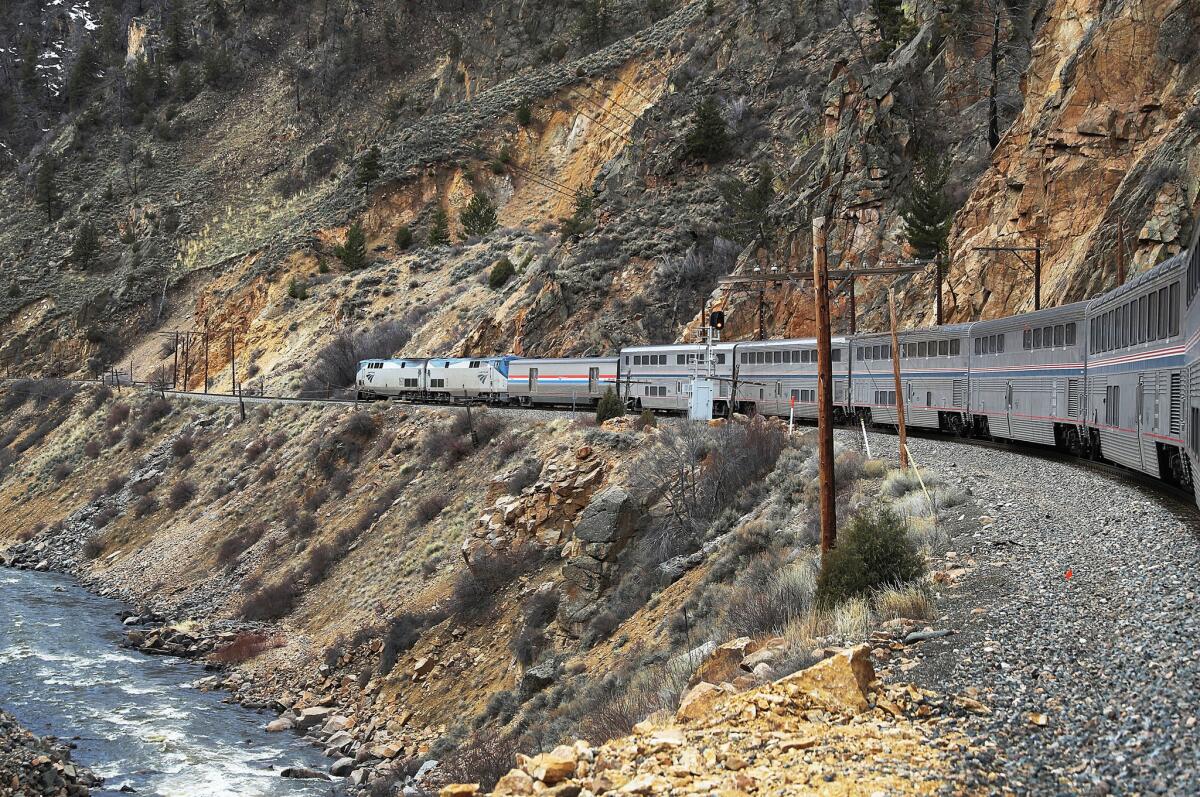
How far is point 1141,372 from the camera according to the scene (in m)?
17.1

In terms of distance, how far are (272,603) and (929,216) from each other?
31960 mm

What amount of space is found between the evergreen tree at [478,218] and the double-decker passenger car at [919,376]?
52.8 metres

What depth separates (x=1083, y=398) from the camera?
22375 mm

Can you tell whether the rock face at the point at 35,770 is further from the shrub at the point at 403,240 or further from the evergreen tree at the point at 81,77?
the evergreen tree at the point at 81,77

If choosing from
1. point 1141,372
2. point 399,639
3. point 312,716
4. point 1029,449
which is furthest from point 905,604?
point 312,716

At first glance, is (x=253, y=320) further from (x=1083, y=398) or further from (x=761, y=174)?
(x=1083, y=398)

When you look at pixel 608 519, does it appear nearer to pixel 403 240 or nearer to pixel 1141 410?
pixel 1141 410

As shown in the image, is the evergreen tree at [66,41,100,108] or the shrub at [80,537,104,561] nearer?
the shrub at [80,537,104,561]

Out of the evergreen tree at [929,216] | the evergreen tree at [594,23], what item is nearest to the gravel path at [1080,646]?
the evergreen tree at [929,216]

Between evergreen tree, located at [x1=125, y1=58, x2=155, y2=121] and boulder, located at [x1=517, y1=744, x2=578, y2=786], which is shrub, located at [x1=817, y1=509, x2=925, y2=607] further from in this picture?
evergreen tree, located at [x1=125, y1=58, x2=155, y2=121]

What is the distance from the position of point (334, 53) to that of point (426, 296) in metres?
68.3

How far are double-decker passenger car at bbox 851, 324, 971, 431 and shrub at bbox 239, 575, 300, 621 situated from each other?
21.4 meters

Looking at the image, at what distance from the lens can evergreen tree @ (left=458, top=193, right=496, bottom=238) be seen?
276 ft

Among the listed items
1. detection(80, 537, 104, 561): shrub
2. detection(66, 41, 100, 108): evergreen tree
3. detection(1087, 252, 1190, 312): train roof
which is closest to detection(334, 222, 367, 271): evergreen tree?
detection(80, 537, 104, 561): shrub
